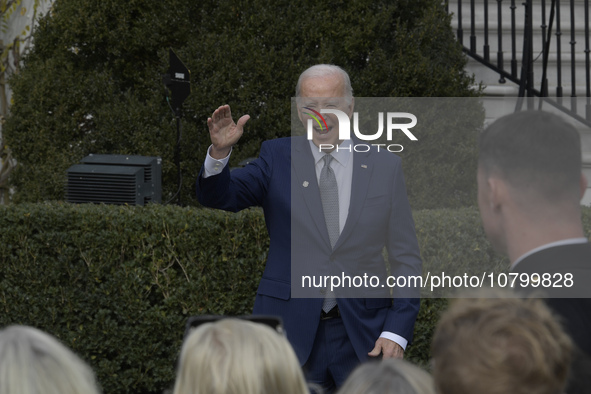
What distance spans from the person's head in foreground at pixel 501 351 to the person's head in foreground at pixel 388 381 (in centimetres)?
9

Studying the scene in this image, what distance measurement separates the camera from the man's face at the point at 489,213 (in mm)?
2004

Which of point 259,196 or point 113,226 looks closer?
point 259,196

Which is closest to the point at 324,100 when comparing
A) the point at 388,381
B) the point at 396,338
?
the point at 396,338

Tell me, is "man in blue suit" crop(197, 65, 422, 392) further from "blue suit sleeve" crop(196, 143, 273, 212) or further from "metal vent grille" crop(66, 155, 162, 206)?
"metal vent grille" crop(66, 155, 162, 206)

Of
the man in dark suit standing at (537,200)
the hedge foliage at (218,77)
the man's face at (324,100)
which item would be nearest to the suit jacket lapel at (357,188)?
the man's face at (324,100)

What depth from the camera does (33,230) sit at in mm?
4965

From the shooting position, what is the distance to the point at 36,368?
155 cm

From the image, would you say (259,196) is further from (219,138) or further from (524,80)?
(524,80)

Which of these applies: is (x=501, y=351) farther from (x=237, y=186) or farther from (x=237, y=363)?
(x=237, y=186)

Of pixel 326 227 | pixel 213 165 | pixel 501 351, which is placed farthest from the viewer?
pixel 326 227

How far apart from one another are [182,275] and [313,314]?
6.71 ft

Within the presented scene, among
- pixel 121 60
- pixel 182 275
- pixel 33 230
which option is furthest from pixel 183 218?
pixel 121 60

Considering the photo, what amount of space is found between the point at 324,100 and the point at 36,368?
6.13 ft

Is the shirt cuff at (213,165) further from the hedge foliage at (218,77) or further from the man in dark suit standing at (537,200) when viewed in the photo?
Result: the hedge foliage at (218,77)
